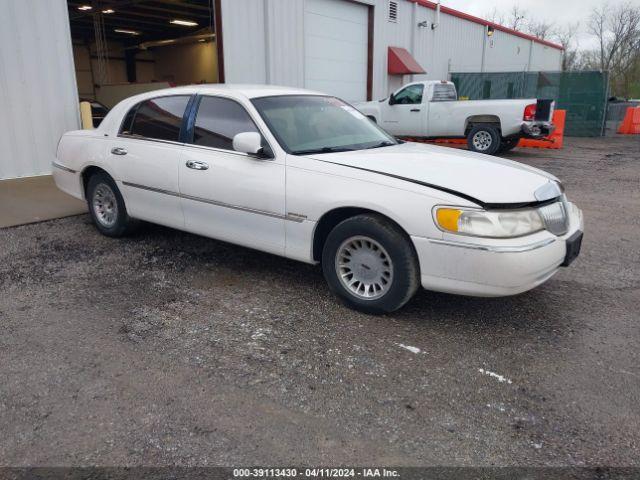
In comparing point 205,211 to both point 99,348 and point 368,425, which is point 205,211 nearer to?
point 99,348

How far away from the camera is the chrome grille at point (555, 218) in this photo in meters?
3.62

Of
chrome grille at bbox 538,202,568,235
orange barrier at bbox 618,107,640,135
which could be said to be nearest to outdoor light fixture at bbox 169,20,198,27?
orange barrier at bbox 618,107,640,135

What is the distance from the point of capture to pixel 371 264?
3.82 m

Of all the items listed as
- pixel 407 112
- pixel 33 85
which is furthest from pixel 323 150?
pixel 407 112

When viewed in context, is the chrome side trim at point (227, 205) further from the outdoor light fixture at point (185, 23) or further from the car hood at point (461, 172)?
the outdoor light fixture at point (185, 23)

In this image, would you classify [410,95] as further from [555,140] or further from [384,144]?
[384,144]

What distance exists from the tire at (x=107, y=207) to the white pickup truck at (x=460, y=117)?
403 inches

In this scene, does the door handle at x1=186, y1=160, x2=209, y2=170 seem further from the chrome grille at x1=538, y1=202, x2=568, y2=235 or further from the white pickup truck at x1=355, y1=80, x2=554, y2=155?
the white pickup truck at x1=355, y1=80, x2=554, y2=155

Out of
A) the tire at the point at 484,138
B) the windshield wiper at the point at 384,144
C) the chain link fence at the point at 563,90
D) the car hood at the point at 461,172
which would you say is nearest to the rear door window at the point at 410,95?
the tire at the point at 484,138

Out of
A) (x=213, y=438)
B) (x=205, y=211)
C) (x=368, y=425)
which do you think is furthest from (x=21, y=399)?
(x=205, y=211)

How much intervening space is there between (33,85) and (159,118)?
5400 millimetres

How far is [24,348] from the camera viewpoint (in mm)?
3422

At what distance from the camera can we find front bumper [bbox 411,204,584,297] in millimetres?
3334

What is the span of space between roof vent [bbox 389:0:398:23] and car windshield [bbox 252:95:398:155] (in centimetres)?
1392
